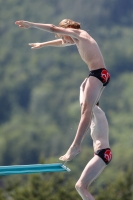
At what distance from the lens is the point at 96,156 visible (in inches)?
391

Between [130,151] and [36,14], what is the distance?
139 ft

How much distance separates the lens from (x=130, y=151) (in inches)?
3233

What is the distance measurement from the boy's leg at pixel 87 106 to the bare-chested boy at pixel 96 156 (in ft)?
0.58

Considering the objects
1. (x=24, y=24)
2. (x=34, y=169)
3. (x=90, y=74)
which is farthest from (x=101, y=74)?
(x=34, y=169)

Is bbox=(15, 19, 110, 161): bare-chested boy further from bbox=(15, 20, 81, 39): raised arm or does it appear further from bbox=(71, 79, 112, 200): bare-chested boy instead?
bbox=(71, 79, 112, 200): bare-chested boy

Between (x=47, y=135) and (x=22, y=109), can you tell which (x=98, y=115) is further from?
(x=22, y=109)

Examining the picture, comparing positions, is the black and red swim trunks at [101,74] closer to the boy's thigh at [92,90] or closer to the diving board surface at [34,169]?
the boy's thigh at [92,90]

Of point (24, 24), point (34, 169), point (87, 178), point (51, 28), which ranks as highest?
point (24, 24)

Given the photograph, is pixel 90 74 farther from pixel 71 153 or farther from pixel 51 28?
pixel 71 153

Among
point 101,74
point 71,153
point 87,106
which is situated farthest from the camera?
point 101,74

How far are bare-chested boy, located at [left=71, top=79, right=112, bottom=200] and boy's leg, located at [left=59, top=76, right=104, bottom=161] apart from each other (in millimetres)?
177

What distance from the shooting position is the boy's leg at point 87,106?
9.74m

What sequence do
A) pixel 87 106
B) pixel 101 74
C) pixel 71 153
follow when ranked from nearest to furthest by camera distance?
pixel 71 153 < pixel 87 106 < pixel 101 74

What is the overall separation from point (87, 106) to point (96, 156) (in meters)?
0.66
